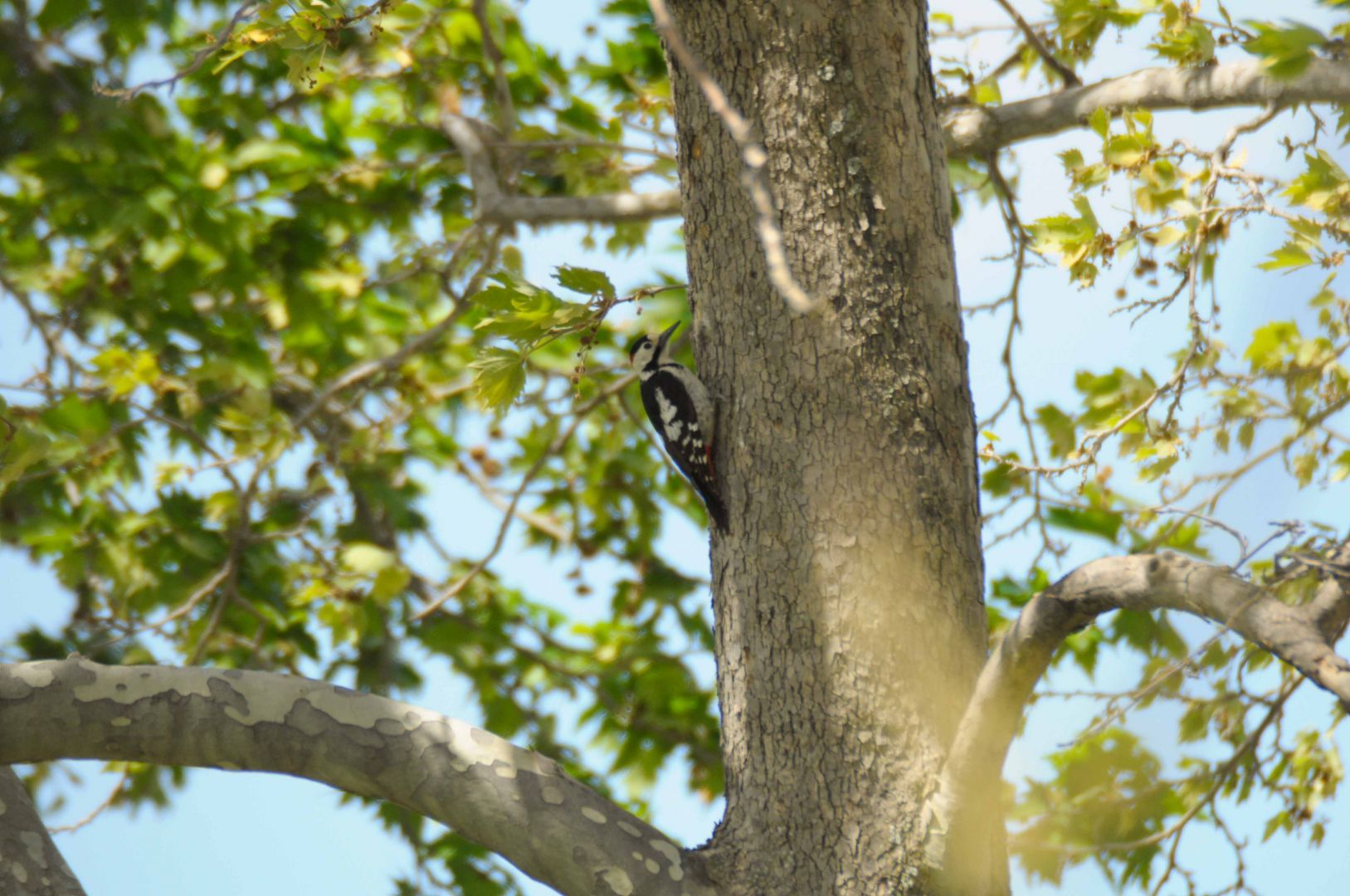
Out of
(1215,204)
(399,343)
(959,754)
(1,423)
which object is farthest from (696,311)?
(399,343)

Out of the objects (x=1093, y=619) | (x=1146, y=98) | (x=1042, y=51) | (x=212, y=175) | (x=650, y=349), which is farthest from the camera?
(x=212, y=175)

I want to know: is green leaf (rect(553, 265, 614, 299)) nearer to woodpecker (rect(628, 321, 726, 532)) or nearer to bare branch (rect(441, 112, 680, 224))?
woodpecker (rect(628, 321, 726, 532))

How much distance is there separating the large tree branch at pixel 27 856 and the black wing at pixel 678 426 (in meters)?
1.47

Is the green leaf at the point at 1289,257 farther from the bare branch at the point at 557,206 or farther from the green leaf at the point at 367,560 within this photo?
the green leaf at the point at 367,560

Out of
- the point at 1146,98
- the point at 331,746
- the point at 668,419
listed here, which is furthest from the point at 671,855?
the point at 1146,98

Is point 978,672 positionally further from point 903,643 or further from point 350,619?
point 350,619

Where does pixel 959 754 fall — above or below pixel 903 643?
below

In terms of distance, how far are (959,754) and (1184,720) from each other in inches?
72.7

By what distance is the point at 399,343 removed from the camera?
17.9 ft

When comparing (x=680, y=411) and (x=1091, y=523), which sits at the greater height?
(x=1091, y=523)

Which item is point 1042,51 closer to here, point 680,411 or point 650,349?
point 680,411

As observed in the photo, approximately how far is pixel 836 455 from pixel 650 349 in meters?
2.29

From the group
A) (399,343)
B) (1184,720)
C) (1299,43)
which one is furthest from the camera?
(399,343)

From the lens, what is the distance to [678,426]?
137 inches
